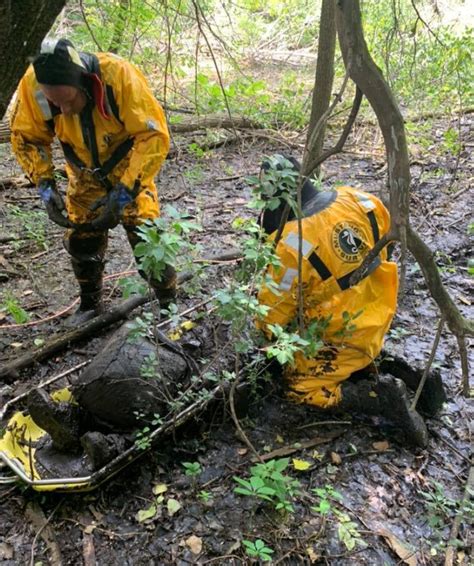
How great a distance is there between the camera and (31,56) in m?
1.45

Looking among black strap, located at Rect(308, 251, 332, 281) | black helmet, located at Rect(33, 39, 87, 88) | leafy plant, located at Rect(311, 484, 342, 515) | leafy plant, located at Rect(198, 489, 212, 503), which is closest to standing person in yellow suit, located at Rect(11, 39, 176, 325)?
black helmet, located at Rect(33, 39, 87, 88)

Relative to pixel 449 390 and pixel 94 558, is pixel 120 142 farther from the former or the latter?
pixel 449 390

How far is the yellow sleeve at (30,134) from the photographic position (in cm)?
321

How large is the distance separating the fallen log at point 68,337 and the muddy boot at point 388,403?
1.61 metres

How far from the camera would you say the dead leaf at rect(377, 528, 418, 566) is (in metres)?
2.33

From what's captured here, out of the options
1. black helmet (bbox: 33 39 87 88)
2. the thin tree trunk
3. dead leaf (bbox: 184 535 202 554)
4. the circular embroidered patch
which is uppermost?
the thin tree trunk

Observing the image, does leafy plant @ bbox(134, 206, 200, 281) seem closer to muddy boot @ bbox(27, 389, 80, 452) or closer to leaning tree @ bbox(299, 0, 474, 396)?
leaning tree @ bbox(299, 0, 474, 396)

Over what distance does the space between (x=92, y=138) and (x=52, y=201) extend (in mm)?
577

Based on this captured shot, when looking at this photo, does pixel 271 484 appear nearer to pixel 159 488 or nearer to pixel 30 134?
pixel 159 488

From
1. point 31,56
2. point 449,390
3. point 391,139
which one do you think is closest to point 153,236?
point 31,56

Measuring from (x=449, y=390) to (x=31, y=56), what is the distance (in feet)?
10.3

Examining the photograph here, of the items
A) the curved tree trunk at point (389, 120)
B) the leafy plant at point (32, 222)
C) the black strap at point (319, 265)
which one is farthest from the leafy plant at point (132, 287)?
the leafy plant at point (32, 222)

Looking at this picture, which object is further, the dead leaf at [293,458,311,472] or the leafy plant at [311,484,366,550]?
the dead leaf at [293,458,311,472]

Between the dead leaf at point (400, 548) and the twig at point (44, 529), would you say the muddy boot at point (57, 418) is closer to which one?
the twig at point (44, 529)
